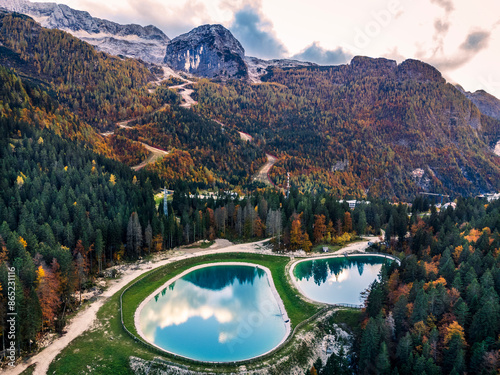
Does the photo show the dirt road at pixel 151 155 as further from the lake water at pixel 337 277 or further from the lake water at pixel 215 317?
the lake water at pixel 337 277

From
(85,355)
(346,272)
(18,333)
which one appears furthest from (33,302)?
(346,272)

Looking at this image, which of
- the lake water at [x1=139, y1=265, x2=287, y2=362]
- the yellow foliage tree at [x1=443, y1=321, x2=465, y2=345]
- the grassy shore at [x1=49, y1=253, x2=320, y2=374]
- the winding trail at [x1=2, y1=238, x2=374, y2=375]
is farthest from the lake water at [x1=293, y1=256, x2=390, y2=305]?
the yellow foliage tree at [x1=443, y1=321, x2=465, y2=345]

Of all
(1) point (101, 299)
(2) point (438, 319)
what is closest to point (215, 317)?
(1) point (101, 299)

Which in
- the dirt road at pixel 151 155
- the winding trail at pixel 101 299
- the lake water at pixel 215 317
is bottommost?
the lake water at pixel 215 317

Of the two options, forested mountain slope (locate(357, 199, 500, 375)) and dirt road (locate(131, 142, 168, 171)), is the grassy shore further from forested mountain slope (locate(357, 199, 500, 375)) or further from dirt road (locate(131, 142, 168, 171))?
dirt road (locate(131, 142, 168, 171))

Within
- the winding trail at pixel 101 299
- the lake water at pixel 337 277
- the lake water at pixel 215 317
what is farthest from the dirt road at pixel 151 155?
the lake water at pixel 337 277

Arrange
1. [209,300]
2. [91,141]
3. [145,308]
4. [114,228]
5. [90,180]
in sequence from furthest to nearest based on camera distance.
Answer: [91,141] < [90,180] < [114,228] < [209,300] < [145,308]

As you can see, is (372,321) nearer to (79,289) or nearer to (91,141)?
(79,289)
